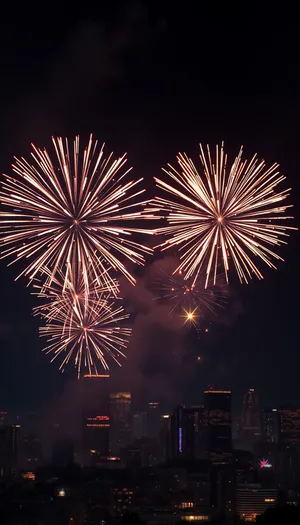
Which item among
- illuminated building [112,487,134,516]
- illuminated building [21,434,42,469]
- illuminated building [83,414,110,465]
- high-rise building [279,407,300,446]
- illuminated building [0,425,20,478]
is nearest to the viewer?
illuminated building [112,487,134,516]

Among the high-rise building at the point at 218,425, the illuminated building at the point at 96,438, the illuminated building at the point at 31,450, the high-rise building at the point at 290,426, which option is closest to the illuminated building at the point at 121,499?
the illuminated building at the point at 96,438

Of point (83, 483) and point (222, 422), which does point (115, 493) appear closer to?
point (83, 483)

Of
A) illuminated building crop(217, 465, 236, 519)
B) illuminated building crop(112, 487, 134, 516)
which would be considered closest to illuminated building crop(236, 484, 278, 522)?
illuminated building crop(217, 465, 236, 519)

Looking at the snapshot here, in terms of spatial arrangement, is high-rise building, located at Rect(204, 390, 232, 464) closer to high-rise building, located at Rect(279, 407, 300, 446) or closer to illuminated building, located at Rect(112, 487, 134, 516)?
high-rise building, located at Rect(279, 407, 300, 446)

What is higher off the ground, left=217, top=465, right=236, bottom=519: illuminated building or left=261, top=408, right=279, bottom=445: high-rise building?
left=261, top=408, right=279, bottom=445: high-rise building

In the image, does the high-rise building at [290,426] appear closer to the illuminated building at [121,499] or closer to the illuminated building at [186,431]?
the illuminated building at [186,431]

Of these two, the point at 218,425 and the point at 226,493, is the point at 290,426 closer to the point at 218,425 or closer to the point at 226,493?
the point at 218,425

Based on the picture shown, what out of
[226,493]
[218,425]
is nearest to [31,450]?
[218,425]
